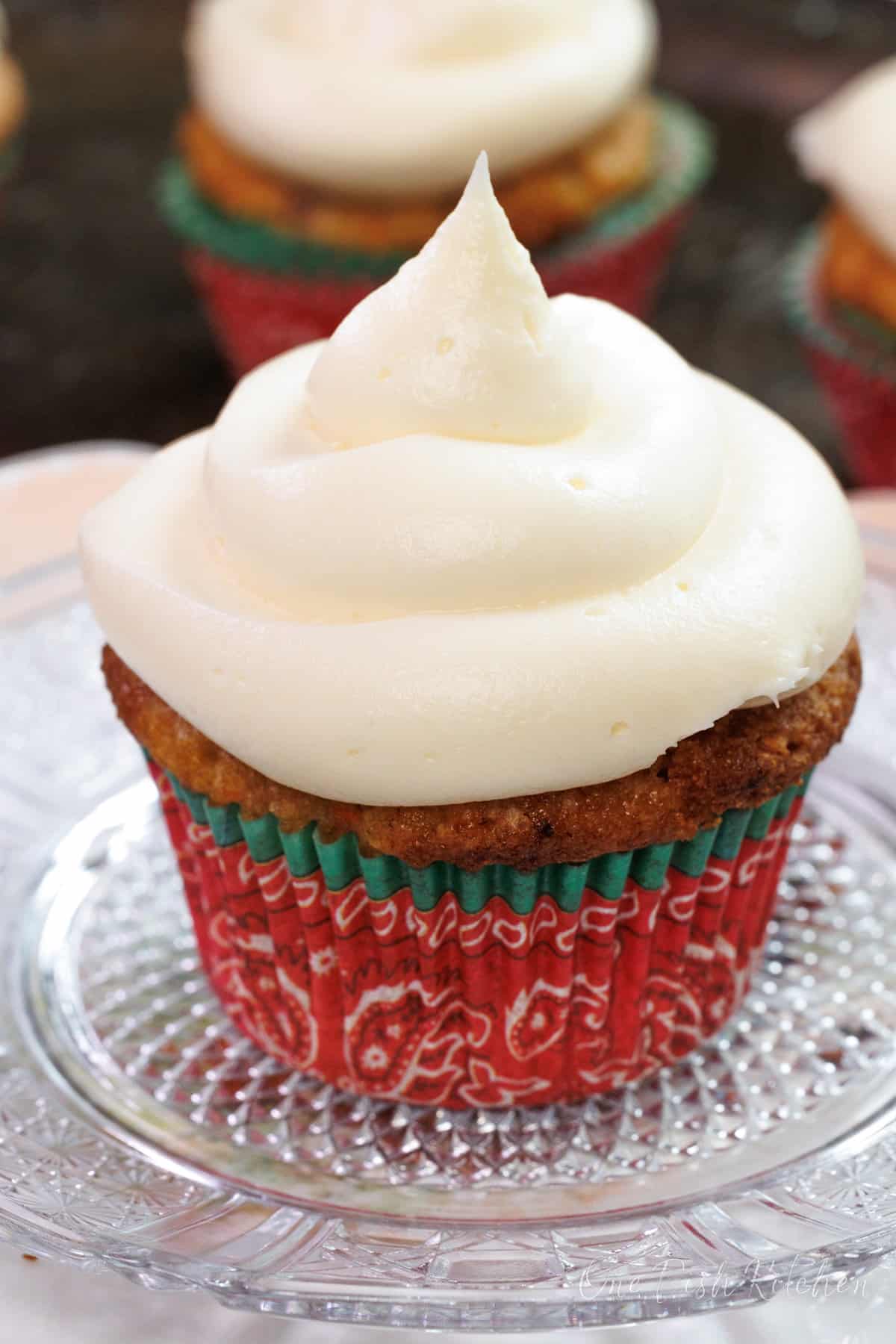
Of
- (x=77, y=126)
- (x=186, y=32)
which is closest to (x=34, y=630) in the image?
(x=77, y=126)

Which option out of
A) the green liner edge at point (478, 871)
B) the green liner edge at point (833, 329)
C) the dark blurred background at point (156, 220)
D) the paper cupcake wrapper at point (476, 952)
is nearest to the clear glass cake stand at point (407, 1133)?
the paper cupcake wrapper at point (476, 952)

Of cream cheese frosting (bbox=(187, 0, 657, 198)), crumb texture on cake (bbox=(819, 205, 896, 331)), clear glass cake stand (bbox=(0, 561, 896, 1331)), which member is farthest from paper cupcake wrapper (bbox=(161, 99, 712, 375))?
clear glass cake stand (bbox=(0, 561, 896, 1331))

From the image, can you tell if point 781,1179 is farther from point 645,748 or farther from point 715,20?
point 715,20

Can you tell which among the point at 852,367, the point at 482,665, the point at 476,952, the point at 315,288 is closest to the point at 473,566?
the point at 482,665

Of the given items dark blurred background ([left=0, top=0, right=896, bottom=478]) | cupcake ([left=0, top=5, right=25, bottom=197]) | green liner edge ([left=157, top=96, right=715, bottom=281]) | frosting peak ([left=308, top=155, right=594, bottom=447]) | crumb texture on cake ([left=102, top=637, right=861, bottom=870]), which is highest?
frosting peak ([left=308, top=155, right=594, bottom=447])

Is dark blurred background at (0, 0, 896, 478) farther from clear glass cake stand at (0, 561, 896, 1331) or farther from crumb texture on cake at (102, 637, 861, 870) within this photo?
crumb texture on cake at (102, 637, 861, 870)

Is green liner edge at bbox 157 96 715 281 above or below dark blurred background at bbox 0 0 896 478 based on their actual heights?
above
